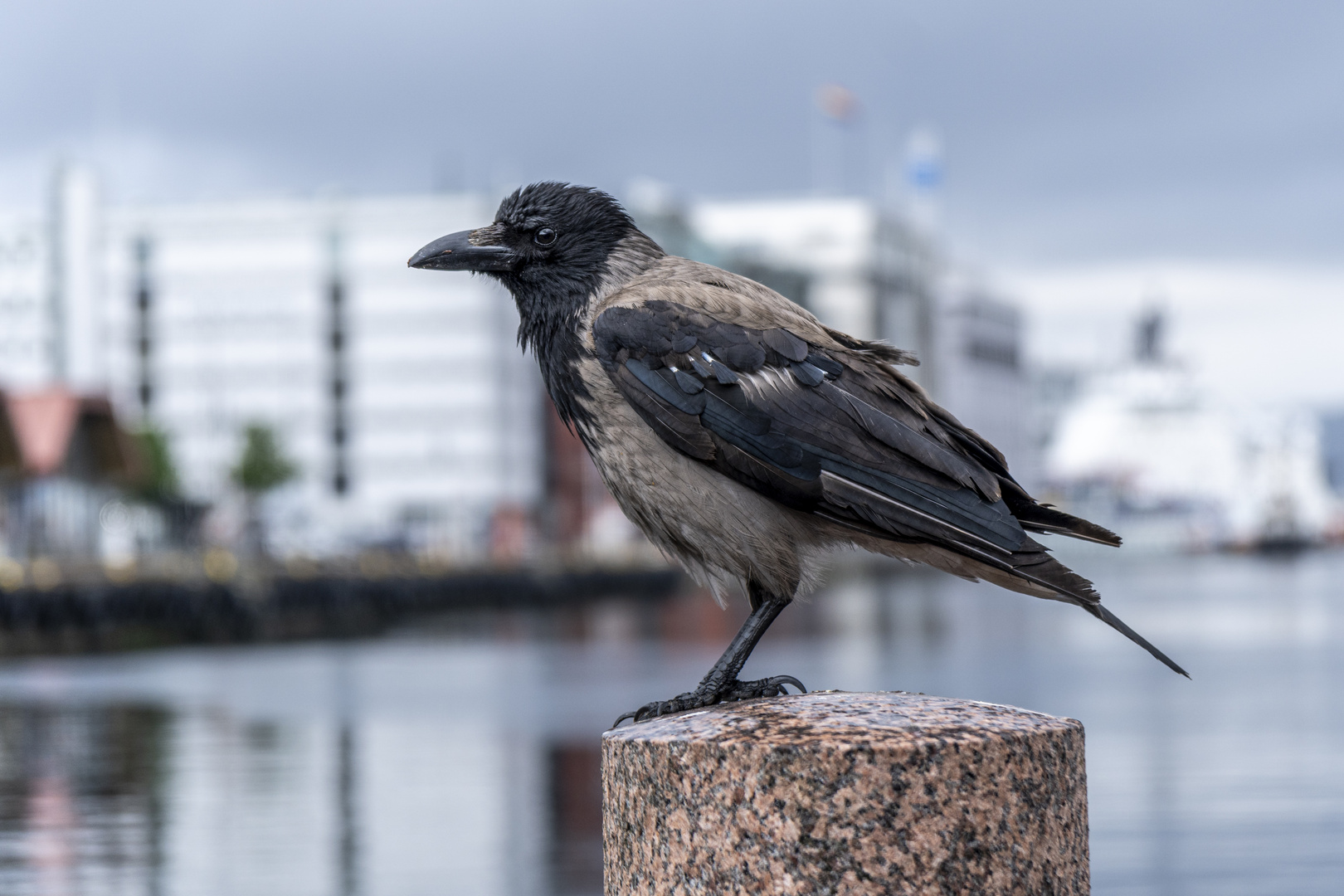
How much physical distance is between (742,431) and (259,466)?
98402 millimetres

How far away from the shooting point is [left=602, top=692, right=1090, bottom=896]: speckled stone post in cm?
425

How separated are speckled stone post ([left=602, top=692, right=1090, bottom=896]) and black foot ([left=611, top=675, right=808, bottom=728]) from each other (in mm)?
304

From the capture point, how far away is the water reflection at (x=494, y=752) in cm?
1230

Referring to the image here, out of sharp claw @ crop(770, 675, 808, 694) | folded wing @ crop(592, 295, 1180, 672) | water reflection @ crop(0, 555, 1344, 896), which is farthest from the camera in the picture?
water reflection @ crop(0, 555, 1344, 896)

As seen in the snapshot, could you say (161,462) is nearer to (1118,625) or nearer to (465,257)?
(465,257)

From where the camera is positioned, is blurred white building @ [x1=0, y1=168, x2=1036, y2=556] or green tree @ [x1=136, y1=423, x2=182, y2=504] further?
blurred white building @ [x1=0, y1=168, x2=1036, y2=556]

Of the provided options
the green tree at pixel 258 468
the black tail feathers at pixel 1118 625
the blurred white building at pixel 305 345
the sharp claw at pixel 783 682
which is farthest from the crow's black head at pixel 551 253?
the blurred white building at pixel 305 345

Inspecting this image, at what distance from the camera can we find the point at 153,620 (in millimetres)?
52844

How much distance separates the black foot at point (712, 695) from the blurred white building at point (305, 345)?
112895mm

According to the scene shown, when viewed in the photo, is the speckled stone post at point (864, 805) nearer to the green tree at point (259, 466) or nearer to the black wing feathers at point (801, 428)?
the black wing feathers at point (801, 428)

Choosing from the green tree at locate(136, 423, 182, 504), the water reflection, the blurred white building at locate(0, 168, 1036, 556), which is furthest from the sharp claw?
the blurred white building at locate(0, 168, 1036, 556)

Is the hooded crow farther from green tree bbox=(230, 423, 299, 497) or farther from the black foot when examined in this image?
green tree bbox=(230, 423, 299, 497)

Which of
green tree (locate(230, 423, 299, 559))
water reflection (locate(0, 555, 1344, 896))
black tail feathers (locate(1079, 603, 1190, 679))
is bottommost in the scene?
water reflection (locate(0, 555, 1344, 896))

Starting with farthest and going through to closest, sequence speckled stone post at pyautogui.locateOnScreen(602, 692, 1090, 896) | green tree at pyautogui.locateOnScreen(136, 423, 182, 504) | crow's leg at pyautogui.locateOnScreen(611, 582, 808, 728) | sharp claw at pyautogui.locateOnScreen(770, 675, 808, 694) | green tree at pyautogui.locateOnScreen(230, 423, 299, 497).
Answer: green tree at pyautogui.locateOnScreen(230, 423, 299, 497) → green tree at pyautogui.locateOnScreen(136, 423, 182, 504) → sharp claw at pyautogui.locateOnScreen(770, 675, 808, 694) → crow's leg at pyautogui.locateOnScreen(611, 582, 808, 728) → speckled stone post at pyautogui.locateOnScreen(602, 692, 1090, 896)
